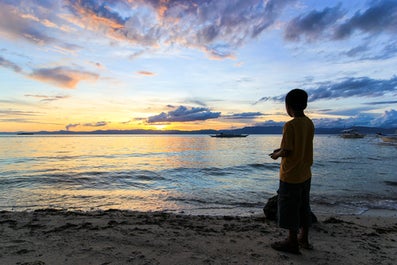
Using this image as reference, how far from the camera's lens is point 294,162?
3928 millimetres

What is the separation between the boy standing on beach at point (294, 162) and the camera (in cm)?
387

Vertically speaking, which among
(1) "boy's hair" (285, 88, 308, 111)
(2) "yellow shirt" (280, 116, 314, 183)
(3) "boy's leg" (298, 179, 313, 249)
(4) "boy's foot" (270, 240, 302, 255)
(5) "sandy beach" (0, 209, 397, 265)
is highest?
(1) "boy's hair" (285, 88, 308, 111)

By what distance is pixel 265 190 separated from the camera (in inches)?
511

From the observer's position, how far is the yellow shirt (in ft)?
12.7

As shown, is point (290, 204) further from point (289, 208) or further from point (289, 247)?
point (289, 247)

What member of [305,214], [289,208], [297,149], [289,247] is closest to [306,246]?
[289,247]

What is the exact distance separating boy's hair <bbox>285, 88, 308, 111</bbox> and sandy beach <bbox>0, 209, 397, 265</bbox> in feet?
7.33

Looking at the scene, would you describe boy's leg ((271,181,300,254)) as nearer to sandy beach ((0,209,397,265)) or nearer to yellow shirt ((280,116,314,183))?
yellow shirt ((280,116,314,183))

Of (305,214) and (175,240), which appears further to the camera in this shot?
(175,240)

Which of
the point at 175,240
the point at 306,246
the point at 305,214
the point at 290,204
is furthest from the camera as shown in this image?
the point at 175,240

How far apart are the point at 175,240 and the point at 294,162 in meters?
2.50

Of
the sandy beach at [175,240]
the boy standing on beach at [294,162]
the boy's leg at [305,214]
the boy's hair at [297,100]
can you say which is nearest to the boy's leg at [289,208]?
the boy standing on beach at [294,162]

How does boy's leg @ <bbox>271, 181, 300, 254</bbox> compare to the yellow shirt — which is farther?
boy's leg @ <bbox>271, 181, 300, 254</bbox>

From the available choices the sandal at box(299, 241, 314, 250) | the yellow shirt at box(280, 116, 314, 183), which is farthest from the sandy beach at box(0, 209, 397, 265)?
the yellow shirt at box(280, 116, 314, 183)
